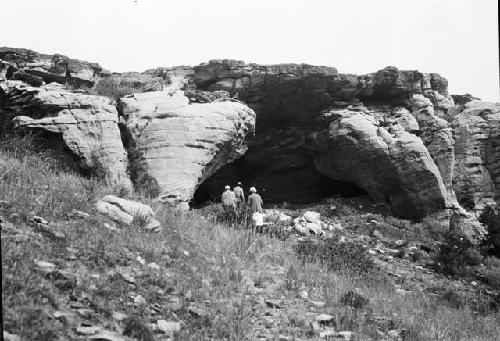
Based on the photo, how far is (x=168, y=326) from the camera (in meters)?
5.71

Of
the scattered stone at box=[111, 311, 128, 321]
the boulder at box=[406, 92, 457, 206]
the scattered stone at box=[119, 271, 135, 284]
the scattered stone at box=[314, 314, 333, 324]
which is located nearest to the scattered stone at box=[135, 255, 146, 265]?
the scattered stone at box=[119, 271, 135, 284]

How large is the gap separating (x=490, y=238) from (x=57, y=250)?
15006 mm

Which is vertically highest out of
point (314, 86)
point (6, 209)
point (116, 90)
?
point (314, 86)

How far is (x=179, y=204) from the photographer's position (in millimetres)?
14070

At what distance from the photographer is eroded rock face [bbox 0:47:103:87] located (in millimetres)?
16953

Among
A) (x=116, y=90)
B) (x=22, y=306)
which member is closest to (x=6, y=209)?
(x=22, y=306)

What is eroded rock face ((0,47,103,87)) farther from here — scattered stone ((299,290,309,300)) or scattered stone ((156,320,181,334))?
scattered stone ((156,320,181,334))

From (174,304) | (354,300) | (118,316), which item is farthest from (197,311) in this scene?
(354,300)

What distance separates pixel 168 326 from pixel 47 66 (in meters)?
14.1

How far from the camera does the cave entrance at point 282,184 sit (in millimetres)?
22594

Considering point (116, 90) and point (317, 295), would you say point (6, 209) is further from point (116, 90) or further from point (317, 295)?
point (116, 90)

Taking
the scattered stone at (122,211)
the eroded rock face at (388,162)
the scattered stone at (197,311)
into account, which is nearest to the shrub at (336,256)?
the scattered stone at (122,211)

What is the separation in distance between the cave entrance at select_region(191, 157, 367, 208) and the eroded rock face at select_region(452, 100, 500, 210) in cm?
438

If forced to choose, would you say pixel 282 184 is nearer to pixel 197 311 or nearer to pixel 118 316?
pixel 197 311
